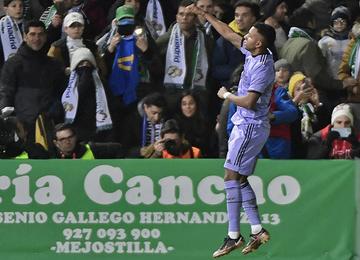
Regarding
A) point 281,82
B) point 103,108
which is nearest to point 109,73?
point 103,108

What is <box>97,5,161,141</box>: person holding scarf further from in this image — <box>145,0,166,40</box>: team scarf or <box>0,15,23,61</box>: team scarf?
<box>0,15,23,61</box>: team scarf

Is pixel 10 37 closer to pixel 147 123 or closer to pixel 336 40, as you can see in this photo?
pixel 147 123

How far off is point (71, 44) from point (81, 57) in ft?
1.44

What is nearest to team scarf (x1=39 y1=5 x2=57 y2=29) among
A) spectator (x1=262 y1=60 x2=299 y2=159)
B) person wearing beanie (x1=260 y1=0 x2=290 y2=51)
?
person wearing beanie (x1=260 y1=0 x2=290 y2=51)

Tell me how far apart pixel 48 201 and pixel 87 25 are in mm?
3418

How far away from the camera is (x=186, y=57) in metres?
17.1

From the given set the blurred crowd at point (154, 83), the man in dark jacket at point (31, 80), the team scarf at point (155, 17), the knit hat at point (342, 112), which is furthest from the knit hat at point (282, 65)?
the man in dark jacket at point (31, 80)

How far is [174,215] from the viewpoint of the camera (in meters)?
15.0

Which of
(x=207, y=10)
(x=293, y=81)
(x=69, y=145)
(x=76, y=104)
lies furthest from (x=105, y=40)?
(x=293, y=81)

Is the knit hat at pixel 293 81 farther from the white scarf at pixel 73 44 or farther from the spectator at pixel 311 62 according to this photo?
the white scarf at pixel 73 44

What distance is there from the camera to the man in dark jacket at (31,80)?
54.9ft

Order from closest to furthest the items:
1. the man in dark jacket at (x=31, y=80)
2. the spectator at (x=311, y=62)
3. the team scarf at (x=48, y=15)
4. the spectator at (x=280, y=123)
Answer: the spectator at (x=280, y=123) < the man in dark jacket at (x=31, y=80) < the spectator at (x=311, y=62) < the team scarf at (x=48, y=15)

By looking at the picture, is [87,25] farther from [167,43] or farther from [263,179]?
[263,179]

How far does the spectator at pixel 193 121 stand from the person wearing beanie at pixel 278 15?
184 centimetres
